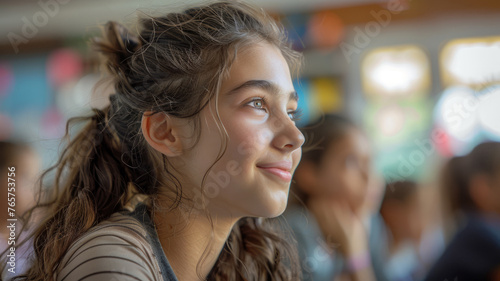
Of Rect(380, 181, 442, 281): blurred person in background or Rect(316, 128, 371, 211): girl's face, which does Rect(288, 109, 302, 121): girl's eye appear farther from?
Rect(380, 181, 442, 281): blurred person in background

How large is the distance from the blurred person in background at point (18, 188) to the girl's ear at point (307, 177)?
2.35 feet

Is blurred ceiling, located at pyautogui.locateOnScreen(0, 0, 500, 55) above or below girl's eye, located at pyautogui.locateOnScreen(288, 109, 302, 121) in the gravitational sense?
below

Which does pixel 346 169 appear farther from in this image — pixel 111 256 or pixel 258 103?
pixel 111 256

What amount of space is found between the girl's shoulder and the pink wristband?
2.77 feet

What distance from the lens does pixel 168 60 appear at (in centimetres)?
66

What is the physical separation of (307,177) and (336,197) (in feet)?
0.35

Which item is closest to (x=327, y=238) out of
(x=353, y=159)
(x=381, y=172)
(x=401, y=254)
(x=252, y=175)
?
(x=353, y=159)

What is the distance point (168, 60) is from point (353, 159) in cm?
78

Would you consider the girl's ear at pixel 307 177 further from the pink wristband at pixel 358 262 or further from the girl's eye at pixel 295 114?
the girl's eye at pixel 295 114

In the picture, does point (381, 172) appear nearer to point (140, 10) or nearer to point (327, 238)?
point (327, 238)

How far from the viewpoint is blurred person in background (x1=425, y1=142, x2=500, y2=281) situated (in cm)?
114

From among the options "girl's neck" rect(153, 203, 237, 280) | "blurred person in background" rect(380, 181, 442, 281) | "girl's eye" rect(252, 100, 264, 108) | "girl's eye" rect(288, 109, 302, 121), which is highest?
"girl's eye" rect(252, 100, 264, 108)

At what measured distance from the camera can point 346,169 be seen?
4.26ft

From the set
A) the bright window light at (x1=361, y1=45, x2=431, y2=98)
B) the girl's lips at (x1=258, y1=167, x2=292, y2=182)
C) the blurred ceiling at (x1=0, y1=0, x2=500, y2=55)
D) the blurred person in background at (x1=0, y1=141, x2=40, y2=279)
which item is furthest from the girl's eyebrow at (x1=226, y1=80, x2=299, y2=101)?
the bright window light at (x1=361, y1=45, x2=431, y2=98)
